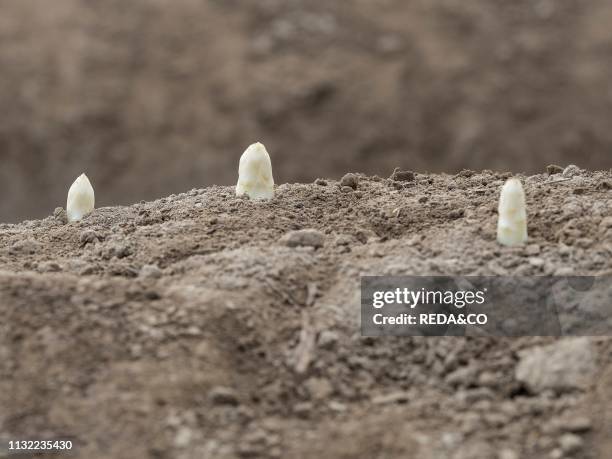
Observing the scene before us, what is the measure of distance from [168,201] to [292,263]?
243 cm

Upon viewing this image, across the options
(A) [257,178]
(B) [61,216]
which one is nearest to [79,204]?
(B) [61,216]

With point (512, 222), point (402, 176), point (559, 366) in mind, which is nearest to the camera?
point (559, 366)

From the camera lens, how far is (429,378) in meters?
4.25

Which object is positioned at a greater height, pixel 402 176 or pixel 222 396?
pixel 402 176

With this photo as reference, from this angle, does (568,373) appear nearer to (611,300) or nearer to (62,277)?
(611,300)

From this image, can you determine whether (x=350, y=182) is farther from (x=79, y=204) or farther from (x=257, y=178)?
(x=79, y=204)

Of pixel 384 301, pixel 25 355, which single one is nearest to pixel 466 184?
pixel 384 301

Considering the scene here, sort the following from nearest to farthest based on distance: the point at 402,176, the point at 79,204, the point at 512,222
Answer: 1. the point at 512,222
2. the point at 79,204
3. the point at 402,176

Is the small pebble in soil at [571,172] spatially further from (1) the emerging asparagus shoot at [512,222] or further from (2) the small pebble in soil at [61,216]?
(2) the small pebble in soil at [61,216]

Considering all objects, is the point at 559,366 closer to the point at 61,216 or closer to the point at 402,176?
the point at 402,176

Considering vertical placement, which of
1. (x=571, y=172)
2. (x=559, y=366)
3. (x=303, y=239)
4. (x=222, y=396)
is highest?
(x=571, y=172)

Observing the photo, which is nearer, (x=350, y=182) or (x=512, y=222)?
(x=512, y=222)

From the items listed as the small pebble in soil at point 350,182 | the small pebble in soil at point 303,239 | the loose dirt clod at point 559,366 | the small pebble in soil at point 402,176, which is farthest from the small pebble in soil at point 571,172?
the loose dirt clod at point 559,366

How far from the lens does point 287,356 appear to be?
425 cm
